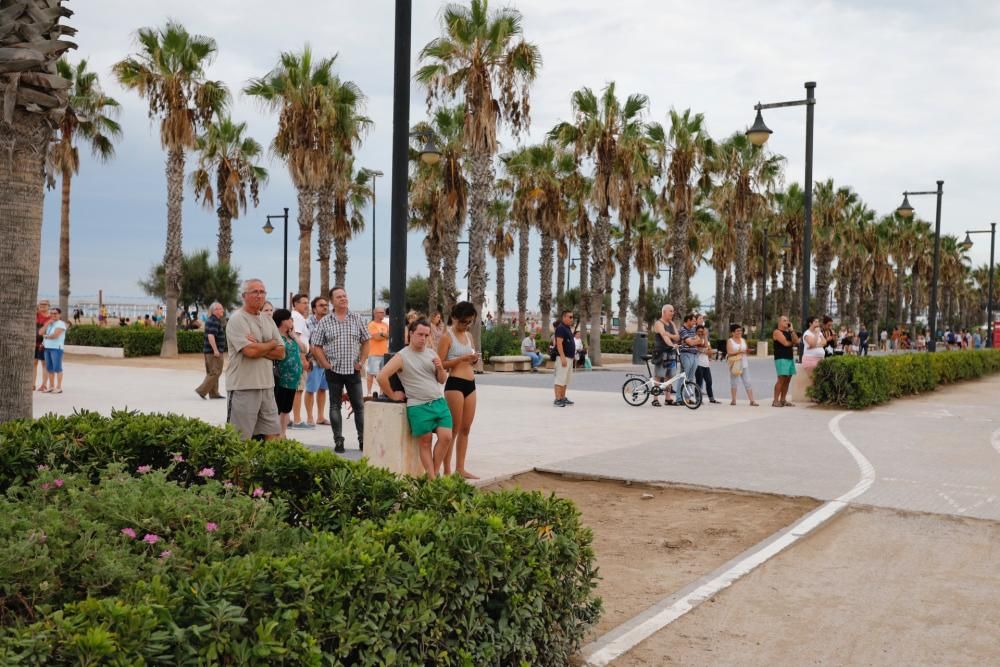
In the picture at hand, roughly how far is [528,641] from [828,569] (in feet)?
9.90

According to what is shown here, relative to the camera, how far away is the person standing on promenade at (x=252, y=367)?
694 cm

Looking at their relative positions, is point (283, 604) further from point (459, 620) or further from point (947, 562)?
point (947, 562)

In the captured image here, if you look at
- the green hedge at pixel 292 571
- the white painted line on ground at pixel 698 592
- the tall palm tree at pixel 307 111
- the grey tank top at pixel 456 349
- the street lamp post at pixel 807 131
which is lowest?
the white painted line on ground at pixel 698 592

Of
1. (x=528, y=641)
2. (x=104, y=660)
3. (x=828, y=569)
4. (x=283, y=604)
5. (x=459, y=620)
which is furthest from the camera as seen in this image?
(x=828, y=569)

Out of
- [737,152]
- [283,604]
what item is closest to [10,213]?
[283,604]

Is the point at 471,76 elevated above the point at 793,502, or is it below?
above

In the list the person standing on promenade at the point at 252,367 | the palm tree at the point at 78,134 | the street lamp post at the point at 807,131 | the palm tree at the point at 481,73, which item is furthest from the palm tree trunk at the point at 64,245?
the person standing on promenade at the point at 252,367

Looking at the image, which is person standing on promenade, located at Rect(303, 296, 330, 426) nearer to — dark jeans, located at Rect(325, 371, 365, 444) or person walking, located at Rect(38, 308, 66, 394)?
dark jeans, located at Rect(325, 371, 365, 444)

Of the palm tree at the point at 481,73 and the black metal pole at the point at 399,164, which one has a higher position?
the palm tree at the point at 481,73

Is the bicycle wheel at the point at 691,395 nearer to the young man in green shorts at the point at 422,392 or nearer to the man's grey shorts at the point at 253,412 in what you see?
the young man in green shorts at the point at 422,392

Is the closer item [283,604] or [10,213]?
[283,604]

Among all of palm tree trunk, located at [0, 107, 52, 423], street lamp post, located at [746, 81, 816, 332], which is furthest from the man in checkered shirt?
street lamp post, located at [746, 81, 816, 332]

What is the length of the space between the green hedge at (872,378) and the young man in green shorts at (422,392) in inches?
431

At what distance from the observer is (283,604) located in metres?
2.68
